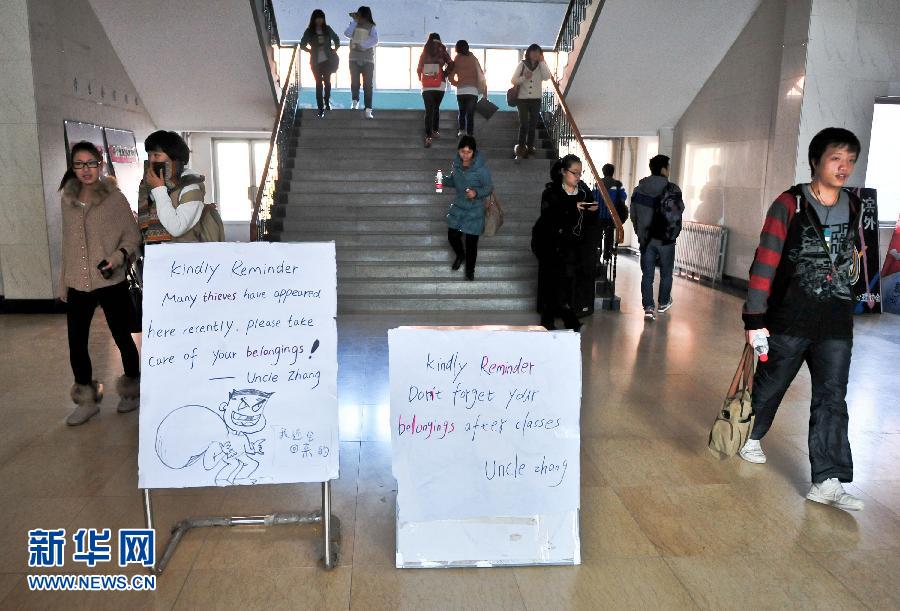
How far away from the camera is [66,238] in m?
3.75

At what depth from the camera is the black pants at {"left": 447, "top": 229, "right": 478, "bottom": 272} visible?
7.09m

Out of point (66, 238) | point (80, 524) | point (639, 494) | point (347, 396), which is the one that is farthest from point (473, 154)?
point (80, 524)

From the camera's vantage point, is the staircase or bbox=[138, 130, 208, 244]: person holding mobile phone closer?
bbox=[138, 130, 208, 244]: person holding mobile phone

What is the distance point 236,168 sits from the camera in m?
16.0

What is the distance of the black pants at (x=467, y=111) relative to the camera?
29.6ft

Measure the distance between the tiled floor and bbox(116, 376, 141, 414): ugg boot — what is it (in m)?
0.07

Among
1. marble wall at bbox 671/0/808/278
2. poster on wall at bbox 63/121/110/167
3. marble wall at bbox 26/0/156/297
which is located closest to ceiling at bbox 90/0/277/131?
marble wall at bbox 26/0/156/297

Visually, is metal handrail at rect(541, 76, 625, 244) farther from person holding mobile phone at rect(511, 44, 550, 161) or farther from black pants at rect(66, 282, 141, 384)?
black pants at rect(66, 282, 141, 384)

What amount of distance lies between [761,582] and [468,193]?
485 centimetres

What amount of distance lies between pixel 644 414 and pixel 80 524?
305 cm

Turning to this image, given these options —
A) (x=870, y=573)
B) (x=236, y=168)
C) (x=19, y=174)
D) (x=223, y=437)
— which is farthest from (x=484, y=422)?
(x=236, y=168)

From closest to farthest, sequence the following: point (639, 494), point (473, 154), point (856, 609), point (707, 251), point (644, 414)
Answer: point (856, 609), point (639, 494), point (644, 414), point (473, 154), point (707, 251)

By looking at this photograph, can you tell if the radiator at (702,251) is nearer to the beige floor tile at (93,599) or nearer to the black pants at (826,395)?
the black pants at (826,395)

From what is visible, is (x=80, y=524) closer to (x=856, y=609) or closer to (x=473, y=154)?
(x=856, y=609)
